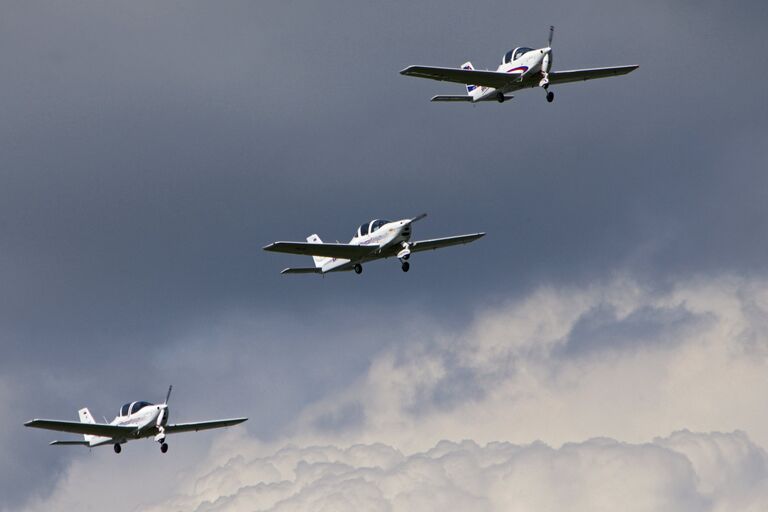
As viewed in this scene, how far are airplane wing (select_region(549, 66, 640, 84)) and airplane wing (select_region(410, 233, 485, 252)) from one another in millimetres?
11097

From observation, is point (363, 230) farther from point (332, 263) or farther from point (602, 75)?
point (602, 75)

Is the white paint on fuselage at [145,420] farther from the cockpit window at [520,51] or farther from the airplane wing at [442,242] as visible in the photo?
the cockpit window at [520,51]

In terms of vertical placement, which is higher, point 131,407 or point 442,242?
point 442,242

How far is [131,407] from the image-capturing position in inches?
3693

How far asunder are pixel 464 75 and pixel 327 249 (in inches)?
489

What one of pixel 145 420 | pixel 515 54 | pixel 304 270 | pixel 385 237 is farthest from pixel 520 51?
pixel 145 420

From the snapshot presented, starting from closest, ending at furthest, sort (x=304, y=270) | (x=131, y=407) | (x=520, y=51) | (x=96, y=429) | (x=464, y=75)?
(x=464, y=75) < (x=520, y=51) < (x=304, y=270) < (x=96, y=429) < (x=131, y=407)

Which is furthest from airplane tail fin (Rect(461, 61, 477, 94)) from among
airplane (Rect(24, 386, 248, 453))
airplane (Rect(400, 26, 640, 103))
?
airplane (Rect(24, 386, 248, 453))

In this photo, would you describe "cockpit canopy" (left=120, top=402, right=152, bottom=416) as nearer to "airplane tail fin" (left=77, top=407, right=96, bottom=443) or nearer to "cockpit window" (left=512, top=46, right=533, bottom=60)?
"airplane tail fin" (left=77, top=407, right=96, bottom=443)

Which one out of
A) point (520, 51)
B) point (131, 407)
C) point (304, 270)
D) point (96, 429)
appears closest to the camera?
point (520, 51)

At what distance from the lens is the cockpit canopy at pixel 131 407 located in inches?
3671

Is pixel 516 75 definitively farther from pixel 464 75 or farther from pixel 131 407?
pixel 131 407

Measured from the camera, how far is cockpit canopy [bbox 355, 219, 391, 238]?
289 feet

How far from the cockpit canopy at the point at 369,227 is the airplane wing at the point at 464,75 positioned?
29.7ft
